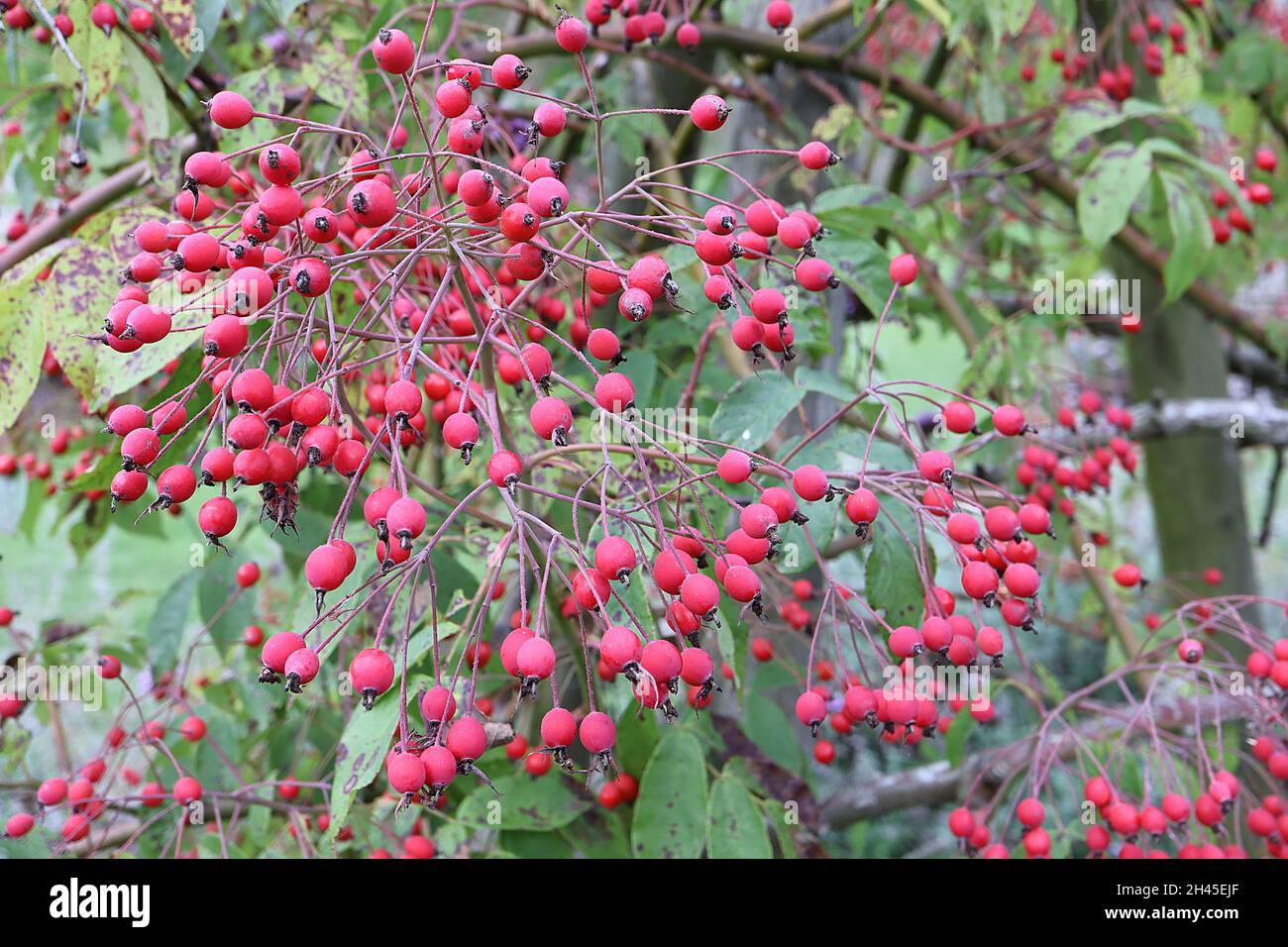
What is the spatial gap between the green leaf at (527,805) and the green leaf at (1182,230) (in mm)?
1612

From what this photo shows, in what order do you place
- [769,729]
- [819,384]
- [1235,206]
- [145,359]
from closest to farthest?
[145,359]
[819,384]
[769,729]
[1235,206]

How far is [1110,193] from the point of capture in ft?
6.26

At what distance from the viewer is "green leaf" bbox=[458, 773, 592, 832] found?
147 centimetres

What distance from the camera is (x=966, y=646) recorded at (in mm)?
1214

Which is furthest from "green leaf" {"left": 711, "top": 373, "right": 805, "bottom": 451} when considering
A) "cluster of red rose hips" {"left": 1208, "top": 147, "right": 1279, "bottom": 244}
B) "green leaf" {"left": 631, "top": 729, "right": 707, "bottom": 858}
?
"cluster of red rose hips" {"left": 1208, "top": 147, "right": 1279, "bottom": 244}

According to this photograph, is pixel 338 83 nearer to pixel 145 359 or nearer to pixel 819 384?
pixel 145 359

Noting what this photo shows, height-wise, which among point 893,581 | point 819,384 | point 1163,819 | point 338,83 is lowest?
point 1163,819

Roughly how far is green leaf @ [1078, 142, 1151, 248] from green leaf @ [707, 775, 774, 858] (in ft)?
4.16

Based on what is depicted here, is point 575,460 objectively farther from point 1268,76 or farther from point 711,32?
point 1268,76

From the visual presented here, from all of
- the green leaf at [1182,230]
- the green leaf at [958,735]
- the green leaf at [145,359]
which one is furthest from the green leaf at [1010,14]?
the green leaf at [145,359]

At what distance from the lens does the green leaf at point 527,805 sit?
1469mm

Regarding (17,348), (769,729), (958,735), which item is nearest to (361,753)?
(17,348)

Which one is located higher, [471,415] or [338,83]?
[338,83]

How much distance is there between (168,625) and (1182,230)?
2409mm
